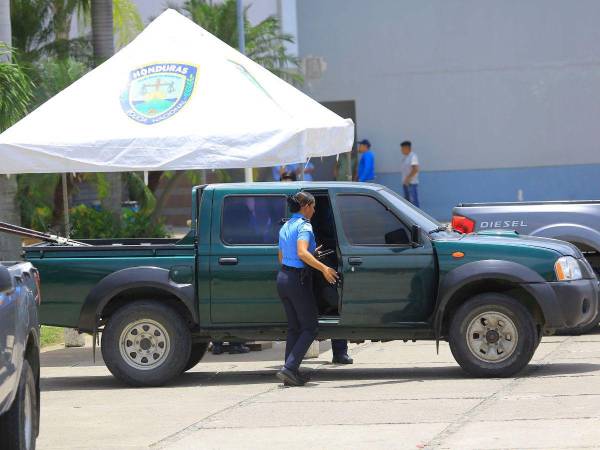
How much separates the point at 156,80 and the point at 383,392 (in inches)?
198

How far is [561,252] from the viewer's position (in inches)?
446

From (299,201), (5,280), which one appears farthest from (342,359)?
(5,280)

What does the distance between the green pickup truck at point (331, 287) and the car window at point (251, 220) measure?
1 cm

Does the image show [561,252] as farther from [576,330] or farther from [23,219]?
[23,219]

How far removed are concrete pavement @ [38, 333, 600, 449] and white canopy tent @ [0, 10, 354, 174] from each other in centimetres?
217

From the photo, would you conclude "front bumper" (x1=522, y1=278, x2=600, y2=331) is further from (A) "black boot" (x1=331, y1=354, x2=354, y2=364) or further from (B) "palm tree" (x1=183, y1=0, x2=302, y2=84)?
(B) "palm tree" (x1=183, y1=0, x2=302, y2=84)

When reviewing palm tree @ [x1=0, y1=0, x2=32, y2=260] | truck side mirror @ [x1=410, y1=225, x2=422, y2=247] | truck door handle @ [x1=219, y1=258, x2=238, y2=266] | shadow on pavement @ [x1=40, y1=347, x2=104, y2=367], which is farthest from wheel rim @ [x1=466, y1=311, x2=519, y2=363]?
palm tree @ [x1=0, y1=0, x2=32, y2=260]

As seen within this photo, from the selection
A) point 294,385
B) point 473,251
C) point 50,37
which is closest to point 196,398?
point 294,385

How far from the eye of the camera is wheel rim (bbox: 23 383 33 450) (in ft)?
24.2

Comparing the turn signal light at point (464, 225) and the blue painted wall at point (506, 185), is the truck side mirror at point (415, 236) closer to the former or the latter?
the turn signal light at point (464, 225)

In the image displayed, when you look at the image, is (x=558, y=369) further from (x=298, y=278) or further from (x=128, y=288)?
(x=128, y=288)

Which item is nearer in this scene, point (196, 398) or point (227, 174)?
point (196, 398)

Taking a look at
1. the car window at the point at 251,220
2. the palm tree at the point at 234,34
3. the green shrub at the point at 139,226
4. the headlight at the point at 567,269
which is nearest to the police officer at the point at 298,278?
the car window at the point at 251,220

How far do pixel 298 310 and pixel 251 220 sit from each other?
1065 mm
